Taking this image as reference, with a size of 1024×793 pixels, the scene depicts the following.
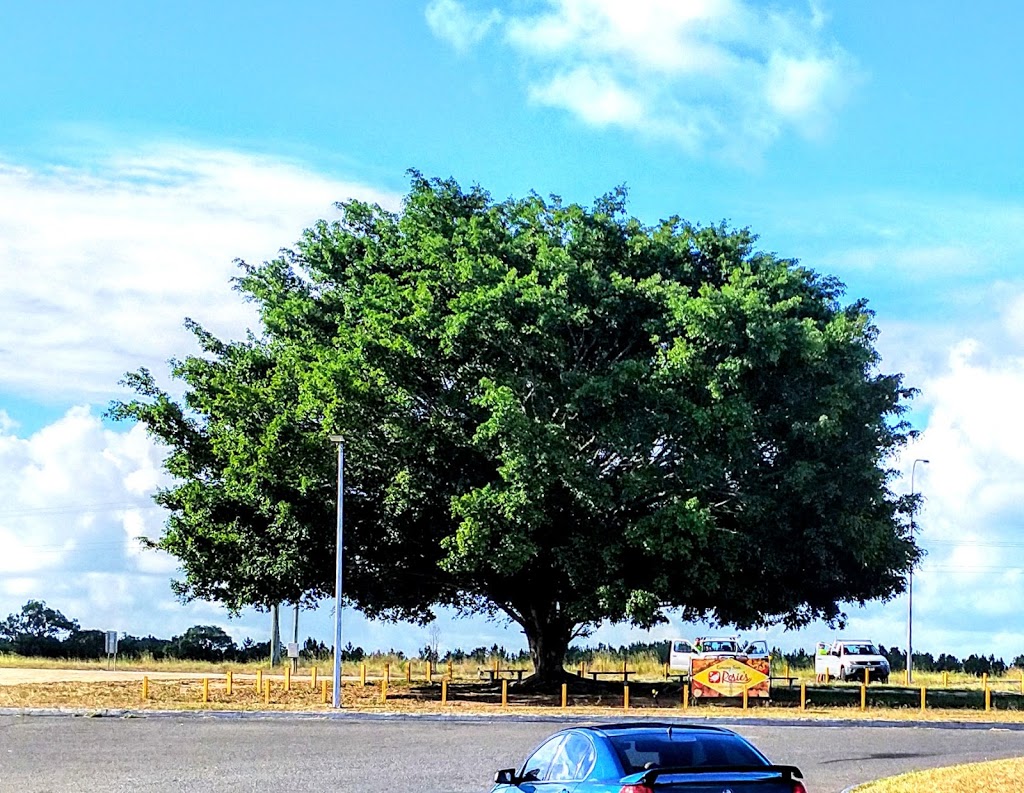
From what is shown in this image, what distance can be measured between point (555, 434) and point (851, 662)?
26.9 meters

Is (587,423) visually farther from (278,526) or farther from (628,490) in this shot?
(278,526)

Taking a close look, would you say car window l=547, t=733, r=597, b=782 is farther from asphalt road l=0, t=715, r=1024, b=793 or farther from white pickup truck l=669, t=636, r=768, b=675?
white pickup truck l=669, t=636, r=768, b=675

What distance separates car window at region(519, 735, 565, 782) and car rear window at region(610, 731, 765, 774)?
977 millimetres

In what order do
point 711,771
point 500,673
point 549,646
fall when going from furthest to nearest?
point 500,673
point 549,646
point 711,771

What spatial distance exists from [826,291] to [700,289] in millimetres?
7135

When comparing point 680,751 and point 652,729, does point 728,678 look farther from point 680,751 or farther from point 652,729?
point 680,751

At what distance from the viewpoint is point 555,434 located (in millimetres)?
41125

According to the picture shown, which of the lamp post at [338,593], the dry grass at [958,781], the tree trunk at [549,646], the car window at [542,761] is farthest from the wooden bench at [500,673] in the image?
the car window at [542,761]

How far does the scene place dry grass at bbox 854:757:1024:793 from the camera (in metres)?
18.0

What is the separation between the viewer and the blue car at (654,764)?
10.9 meters

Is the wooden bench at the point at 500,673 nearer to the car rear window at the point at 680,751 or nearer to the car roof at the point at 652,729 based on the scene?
the car roof at the point at 652,729

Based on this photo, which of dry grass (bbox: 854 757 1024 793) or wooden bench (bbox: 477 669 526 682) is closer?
dry grass (bbox: 854 757 1024 793)

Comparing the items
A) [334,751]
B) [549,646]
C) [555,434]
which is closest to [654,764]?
[334,751]

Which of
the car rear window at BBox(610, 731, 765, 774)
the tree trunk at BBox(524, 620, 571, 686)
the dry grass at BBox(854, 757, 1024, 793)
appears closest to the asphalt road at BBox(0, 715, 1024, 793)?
the dry grass at BBox(854, 757, 1024, 793)
